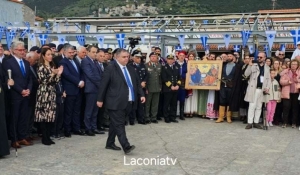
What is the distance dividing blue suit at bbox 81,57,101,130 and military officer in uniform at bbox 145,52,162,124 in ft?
6.28

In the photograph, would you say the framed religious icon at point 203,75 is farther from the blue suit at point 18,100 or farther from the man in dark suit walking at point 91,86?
the blue suit at point 18,100

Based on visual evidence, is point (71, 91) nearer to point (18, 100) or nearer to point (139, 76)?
point (18, 100)

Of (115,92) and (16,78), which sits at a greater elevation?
(16,78)

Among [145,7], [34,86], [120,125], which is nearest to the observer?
[120,125]

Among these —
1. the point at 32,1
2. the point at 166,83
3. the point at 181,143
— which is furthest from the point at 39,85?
the point at 32,1

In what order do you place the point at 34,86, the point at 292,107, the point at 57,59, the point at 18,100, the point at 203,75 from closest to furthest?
the point at 18,100 → the point at 34,86 → the point at 57,59 → the point at 292,107 → the point at 203,75

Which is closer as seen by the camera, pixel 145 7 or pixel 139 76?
pixel 139 76

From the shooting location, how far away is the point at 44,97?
699cm

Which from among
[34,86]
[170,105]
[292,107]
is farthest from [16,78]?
[292,107]

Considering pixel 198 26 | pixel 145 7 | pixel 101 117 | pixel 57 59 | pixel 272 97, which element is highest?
pixel 145 7

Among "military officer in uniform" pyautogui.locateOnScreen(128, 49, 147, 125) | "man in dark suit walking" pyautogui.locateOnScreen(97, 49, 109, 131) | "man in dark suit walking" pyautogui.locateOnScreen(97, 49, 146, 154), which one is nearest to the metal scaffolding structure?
"military officer in uniform" pyautogui.locateOnScreen(128, 49, 147, 125)

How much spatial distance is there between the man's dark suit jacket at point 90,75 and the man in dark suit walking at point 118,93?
1.53 metres

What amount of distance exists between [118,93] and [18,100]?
1.75m

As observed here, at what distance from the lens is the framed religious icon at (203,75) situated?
10516mm
